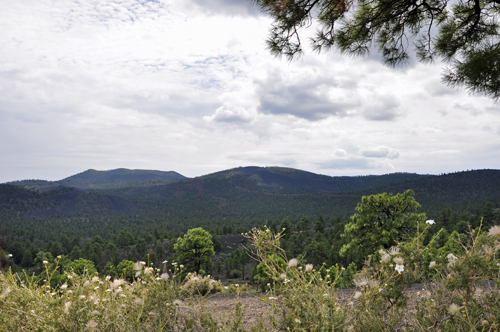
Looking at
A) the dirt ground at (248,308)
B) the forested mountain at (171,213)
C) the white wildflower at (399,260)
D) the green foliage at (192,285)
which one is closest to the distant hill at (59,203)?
the forested mountain at (171,213)

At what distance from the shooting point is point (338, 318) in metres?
2.58

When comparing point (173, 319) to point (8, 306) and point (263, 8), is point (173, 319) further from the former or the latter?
point (263, 8)

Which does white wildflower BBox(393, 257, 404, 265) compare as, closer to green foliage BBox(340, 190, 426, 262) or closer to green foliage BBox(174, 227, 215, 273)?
green foliage BBox(340, 190, 426, 262)

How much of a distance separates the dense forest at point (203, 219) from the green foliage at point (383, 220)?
18194 mm

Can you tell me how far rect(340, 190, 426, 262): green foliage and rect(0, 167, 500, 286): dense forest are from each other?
18.2 metres

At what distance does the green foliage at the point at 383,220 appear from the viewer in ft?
55.6

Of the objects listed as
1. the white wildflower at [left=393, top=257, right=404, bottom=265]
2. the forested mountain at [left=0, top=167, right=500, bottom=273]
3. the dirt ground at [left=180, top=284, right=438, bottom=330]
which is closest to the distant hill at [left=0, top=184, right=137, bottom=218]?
the forested mountain at [left=0, top=167, right=500, bottom=273]

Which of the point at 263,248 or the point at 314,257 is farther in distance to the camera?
the point at 314,257

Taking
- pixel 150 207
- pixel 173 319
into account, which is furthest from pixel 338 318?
pixel 150 207

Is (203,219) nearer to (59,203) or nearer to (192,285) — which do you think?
(59,203)

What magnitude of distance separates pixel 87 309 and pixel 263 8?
5842 mm

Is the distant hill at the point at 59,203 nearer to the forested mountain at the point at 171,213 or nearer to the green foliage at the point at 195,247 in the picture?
the forested mountain at the point at 171,213

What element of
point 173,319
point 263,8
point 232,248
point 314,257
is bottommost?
point 232,248

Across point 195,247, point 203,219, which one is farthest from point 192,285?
point 203,219
